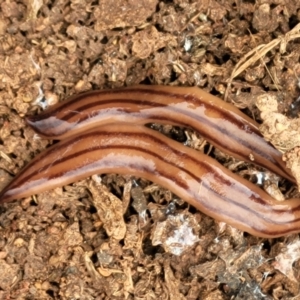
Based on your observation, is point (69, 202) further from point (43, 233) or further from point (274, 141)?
point (274, 141)

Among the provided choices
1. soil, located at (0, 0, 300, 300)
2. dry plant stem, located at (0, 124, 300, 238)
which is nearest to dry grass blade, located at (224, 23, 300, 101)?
soil, located at (0, 0, 300, 300)

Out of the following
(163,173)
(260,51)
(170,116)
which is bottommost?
(163,173)

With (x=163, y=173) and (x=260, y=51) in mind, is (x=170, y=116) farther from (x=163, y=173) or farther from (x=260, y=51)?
(x=260, y=51)

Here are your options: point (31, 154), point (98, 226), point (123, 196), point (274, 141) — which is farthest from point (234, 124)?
point (31, 154)

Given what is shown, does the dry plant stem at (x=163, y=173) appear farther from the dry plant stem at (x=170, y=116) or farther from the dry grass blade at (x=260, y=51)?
the dry grass blade at (x=260, y=51)

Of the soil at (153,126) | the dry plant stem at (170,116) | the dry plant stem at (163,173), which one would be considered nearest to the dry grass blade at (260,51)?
the soil at (153,126)

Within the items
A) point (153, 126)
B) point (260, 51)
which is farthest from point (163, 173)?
point (260, 51)
